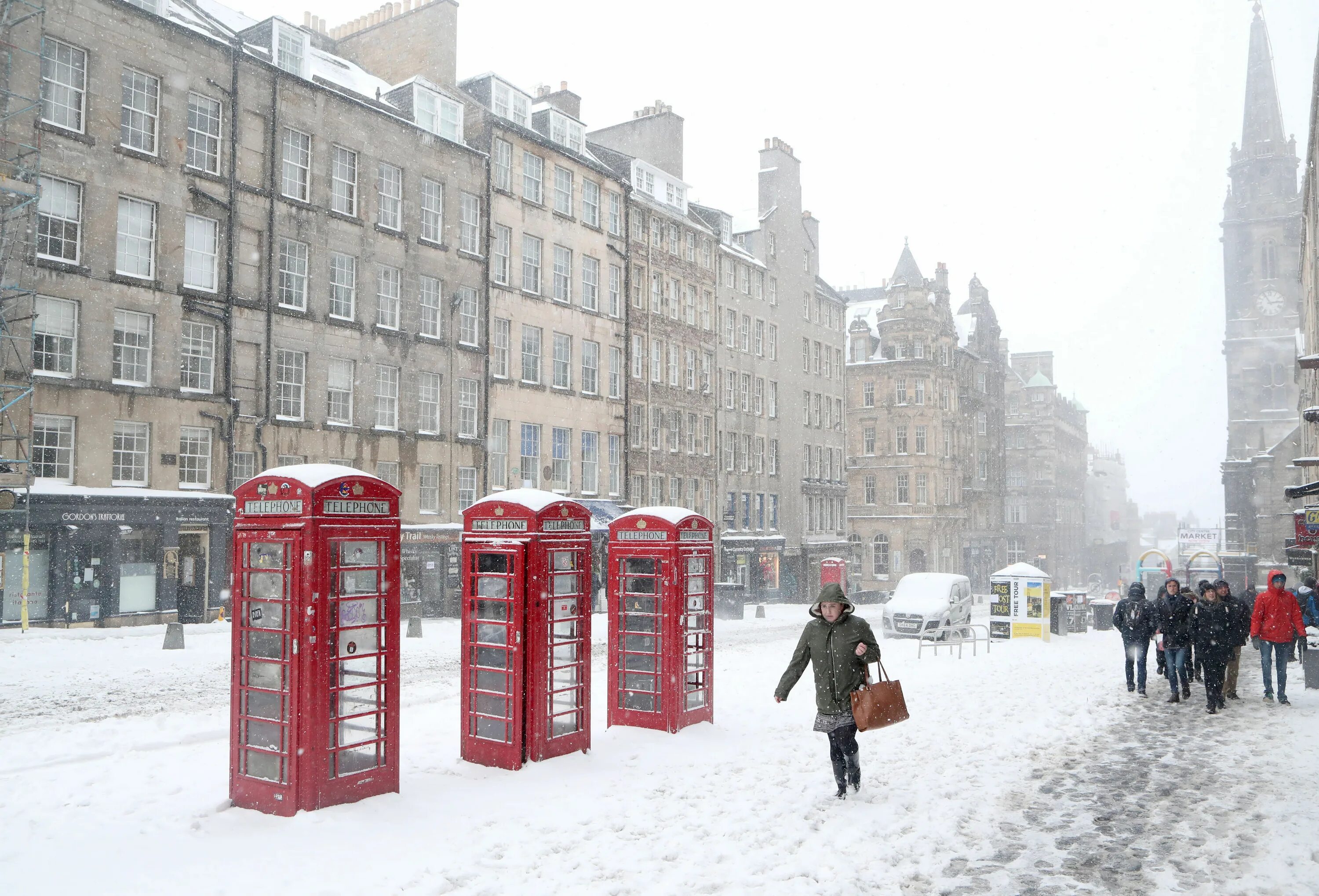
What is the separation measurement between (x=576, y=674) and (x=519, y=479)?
87.5 ft

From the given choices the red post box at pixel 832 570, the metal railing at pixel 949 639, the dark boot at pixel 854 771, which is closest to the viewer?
the dark boot at pixel 854 771

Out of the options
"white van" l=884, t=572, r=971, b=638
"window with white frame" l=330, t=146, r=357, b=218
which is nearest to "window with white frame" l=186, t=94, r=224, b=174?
"window with white frame" l=330, t=146, r=357, b=218

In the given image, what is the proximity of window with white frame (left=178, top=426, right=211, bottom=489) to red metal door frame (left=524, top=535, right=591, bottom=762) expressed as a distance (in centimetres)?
1968

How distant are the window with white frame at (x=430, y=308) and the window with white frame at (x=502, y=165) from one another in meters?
4.72

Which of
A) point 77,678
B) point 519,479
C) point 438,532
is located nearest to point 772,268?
point 519,479

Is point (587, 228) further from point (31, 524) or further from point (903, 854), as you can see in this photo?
point (903, 854)

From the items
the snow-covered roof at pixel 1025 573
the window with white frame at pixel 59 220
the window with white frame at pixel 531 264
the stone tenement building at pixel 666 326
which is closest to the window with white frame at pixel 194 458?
the window with white frame at pixel 59 220

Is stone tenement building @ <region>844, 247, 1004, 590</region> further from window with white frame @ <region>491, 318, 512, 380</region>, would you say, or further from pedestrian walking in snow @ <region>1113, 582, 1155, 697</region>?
pedestrian walking in snow @ <region>1113, 582, 1155, 697</region>

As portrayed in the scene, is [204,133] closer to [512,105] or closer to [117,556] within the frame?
[117,556]

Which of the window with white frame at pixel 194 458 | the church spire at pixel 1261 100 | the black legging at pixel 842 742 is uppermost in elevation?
the church spire at pixel 1261 100

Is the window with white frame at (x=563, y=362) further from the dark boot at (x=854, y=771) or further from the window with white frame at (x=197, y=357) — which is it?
the dark boot at (x=854, y=771)

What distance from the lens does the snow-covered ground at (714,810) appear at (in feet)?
23.3

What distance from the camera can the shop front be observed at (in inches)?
938

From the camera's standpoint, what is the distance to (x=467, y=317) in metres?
35.1
